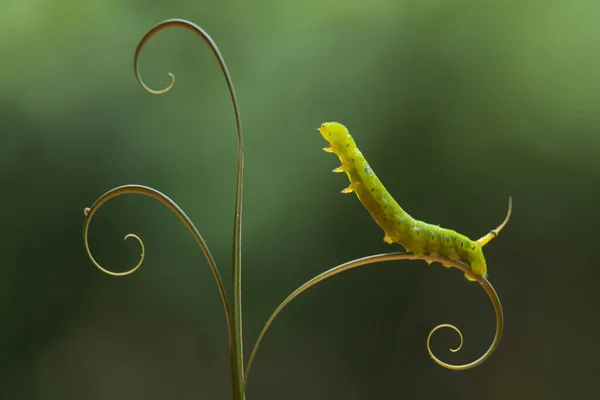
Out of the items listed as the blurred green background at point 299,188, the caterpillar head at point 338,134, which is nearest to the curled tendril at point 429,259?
the caterpillar head at point 338,134

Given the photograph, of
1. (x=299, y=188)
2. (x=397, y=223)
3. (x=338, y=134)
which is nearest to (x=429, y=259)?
(x=397, y=223)

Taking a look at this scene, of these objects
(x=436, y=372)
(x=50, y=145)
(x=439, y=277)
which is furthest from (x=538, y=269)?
(x=50, y=145)

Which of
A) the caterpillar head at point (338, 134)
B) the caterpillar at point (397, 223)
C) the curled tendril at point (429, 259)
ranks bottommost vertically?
the curled tendril at point (429, 259)

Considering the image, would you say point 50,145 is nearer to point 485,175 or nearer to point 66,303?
point 66,303

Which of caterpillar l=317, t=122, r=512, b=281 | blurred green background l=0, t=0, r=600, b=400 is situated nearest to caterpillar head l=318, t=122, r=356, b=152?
caterpillar l=317, t=122, r=512, b=281

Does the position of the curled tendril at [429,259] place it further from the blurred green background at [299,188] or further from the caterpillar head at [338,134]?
the blurred green background at [299,188]

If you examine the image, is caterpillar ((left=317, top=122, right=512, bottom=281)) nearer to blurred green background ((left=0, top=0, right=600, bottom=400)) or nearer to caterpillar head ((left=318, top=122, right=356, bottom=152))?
caterpillar head ((left=318, top=122, right=356, bottom=152))
